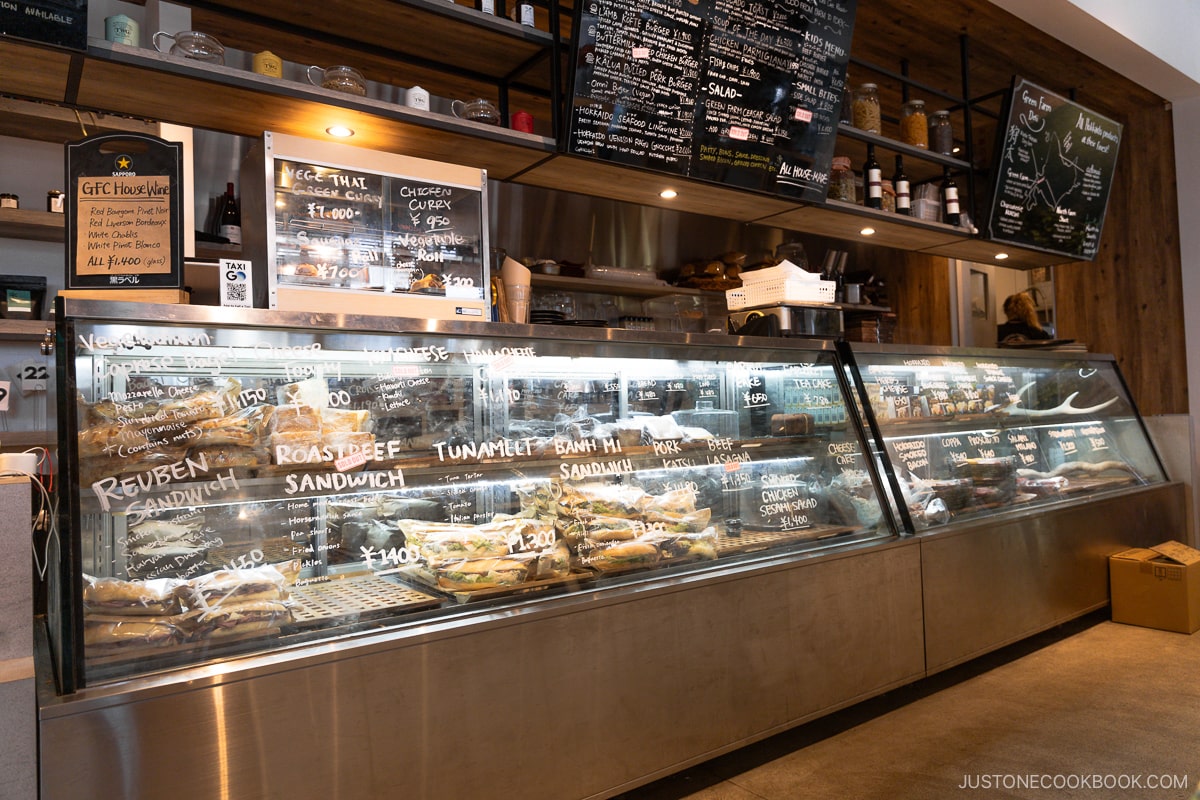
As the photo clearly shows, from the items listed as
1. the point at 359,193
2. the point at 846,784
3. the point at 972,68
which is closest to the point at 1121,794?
the point at 846,784

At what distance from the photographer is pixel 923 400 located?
149 inches

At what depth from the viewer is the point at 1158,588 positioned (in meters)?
4.04

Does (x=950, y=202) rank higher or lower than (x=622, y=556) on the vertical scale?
higher

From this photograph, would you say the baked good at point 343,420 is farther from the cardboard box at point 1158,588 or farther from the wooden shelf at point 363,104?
the cardboard box at point 1158,588

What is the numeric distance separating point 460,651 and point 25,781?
3.03ft

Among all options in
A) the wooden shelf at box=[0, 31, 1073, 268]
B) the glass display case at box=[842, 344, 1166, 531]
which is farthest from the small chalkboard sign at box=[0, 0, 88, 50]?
the glass display case at box=[842, 344, 1166, 531]

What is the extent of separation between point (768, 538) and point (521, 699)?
3.99ft

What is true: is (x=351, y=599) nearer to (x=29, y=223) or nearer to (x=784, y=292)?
(x=784, y=292)

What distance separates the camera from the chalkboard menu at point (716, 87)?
298 cm

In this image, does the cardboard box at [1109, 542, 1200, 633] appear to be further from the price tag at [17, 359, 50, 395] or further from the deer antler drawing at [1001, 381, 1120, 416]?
the price tag at [17, 359, 50, 395]

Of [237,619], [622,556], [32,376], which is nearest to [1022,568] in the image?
[622,556]

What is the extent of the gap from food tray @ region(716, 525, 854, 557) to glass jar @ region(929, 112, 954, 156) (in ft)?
8.92

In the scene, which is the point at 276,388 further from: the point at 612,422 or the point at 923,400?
the point at 923,400

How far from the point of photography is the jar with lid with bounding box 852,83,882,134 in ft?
13.8
